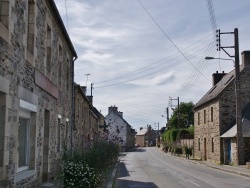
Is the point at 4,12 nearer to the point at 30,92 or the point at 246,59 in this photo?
the point at 30,92

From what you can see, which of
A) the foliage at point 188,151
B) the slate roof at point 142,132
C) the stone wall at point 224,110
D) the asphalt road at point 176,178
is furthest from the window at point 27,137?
the slate roof at point 142,132

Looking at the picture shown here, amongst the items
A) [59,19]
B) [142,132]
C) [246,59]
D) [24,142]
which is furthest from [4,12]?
[142,132]

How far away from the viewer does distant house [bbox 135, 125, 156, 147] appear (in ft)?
508

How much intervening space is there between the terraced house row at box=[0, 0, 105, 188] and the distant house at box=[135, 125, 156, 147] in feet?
447

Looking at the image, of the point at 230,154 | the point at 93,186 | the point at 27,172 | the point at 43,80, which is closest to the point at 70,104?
the point at 43,80

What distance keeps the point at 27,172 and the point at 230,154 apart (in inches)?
979

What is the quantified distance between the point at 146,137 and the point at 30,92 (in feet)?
484

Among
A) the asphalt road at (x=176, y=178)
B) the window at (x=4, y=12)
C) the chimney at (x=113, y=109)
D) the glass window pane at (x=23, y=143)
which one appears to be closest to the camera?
the window at (x=4, y=12)

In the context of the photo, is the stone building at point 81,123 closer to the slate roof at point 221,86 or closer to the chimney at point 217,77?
the slate roof at point 221,86

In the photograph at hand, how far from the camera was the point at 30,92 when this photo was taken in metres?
11.9

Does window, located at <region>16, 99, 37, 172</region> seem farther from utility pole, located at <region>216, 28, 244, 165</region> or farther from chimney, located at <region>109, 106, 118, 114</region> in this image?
chimney, located at <region>109, 106, 118, 114</region>

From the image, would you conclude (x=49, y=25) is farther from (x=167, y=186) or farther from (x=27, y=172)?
(x=167, y=186)

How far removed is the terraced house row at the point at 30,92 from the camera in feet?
30.6

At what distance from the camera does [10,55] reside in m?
9.62
